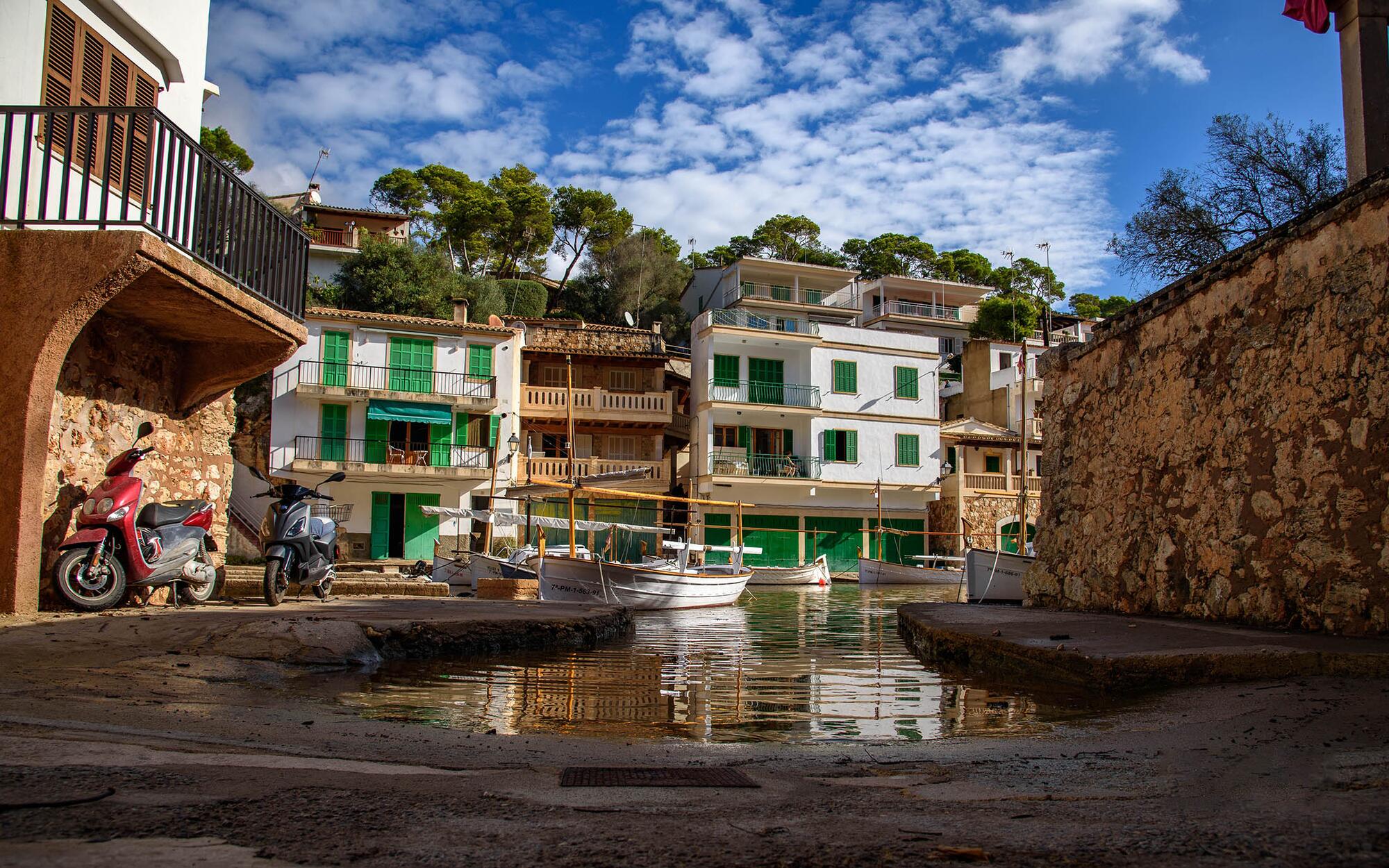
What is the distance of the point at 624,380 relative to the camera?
1553 inches

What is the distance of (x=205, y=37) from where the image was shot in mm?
10180

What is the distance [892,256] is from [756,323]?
30127 millimetres

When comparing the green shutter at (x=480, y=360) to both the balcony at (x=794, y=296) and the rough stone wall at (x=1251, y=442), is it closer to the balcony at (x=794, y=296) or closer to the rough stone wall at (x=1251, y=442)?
the balcony at (x=794, y=296)

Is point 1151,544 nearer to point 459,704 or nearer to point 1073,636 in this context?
point 1073,636

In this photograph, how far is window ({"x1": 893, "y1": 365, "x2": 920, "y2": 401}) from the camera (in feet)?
138

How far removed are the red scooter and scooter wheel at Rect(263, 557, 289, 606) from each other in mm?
981

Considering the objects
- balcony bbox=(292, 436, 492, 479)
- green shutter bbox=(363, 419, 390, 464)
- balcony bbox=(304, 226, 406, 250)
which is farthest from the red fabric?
balcony bbox=(304, 226, 406, 250)

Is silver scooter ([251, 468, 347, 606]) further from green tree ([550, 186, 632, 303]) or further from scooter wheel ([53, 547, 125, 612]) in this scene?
green tree ([550, 186, 632, 303])

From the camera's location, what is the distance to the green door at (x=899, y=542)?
4056 cm

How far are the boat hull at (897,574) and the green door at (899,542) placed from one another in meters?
3.78

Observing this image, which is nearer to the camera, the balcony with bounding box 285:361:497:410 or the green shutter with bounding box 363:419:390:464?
the balcony with bounding box 285:361:497:410

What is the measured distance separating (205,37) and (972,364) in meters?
43.9

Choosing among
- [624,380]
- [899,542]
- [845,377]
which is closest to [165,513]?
[624,380]

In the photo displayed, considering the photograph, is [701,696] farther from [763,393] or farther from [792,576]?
[763,393]
